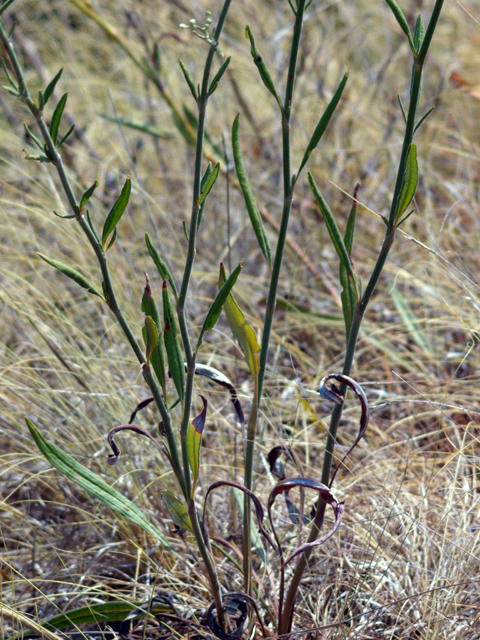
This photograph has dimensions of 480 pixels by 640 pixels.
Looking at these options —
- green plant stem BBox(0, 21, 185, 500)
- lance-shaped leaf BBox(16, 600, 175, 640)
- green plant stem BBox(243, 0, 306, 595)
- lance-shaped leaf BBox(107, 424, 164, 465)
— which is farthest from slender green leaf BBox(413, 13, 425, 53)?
lance-shaped leaf BBox(16, 600, 175, 640)

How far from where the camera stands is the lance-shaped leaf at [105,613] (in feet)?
2.48

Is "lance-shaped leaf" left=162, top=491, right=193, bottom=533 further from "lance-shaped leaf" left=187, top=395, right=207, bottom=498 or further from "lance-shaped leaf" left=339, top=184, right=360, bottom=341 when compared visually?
"lance-shaped leaf" left=339, top=184, right=360, bottom=341

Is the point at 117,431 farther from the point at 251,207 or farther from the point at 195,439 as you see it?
the point at 251,207

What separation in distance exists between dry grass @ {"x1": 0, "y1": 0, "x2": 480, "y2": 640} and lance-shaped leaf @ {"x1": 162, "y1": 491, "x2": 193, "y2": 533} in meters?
0.18

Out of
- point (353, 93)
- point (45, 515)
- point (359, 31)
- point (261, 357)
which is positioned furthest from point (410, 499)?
point (359, 31)

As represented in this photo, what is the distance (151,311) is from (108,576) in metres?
0.56

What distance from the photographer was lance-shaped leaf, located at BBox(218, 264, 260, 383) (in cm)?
65

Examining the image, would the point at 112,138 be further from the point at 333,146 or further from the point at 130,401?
the point at 130,401

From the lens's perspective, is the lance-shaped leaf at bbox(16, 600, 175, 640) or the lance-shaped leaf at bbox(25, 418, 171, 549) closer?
the lance-shaped leaf at bbox(25, 418, 171, 549)

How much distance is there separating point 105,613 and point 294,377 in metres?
0.66

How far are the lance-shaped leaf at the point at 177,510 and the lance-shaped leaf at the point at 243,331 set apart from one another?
0.54 feet

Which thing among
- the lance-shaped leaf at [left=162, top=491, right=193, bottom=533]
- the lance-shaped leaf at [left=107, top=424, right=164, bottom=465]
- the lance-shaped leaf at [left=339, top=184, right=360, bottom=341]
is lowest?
the lance-shaped leaf at [left=162, top=491, right=193, bottom=533]

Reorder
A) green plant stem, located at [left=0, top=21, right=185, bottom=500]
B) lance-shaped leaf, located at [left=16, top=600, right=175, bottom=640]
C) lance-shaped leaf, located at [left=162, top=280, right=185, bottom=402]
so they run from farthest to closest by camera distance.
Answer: lance-shaped leaf, located at [left=16, top=600, right=175, bottom=640], lance-shaped leaf, located at [left=162, top=280, right=185, bottom=402], green plant stem, located at [left=0, top=21, right=185, bottom=500]

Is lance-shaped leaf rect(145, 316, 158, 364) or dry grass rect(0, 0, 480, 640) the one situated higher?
lance-shaped leaf rect(145, 316, 158, 364)
